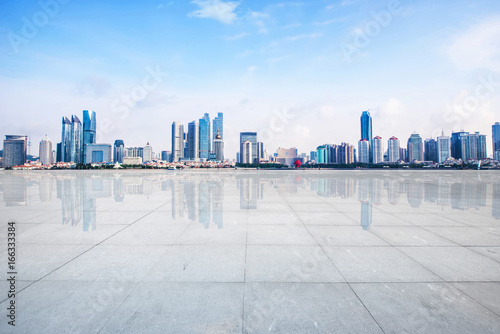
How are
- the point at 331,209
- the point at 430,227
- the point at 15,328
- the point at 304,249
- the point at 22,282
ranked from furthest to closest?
the point at 331,209
the point at 430,227
the point at 304,249
the point at 22,282
the point at 15,328

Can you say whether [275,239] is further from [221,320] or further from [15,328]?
[15,328]

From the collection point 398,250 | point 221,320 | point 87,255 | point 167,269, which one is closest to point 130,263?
point 167,269

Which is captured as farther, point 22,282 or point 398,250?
point 398,250

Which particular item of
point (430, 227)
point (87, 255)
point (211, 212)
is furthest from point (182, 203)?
point (430, 227)

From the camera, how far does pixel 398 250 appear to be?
17.7ft

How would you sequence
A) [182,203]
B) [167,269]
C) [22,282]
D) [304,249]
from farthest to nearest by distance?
[182,203] → [304,249] → [167,269] → [22,282]

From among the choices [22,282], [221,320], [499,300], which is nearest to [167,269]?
[221,320]

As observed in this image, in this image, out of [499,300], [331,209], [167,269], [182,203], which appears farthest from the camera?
[182,203]

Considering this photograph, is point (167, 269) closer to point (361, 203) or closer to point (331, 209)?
point (331, 209)

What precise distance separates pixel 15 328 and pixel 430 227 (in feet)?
30.0

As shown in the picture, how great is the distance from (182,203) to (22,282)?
6965mm

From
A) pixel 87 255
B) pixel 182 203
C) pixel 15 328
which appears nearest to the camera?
pixel 15 328

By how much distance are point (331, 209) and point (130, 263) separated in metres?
7.49

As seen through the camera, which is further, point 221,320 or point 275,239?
point 275,239
